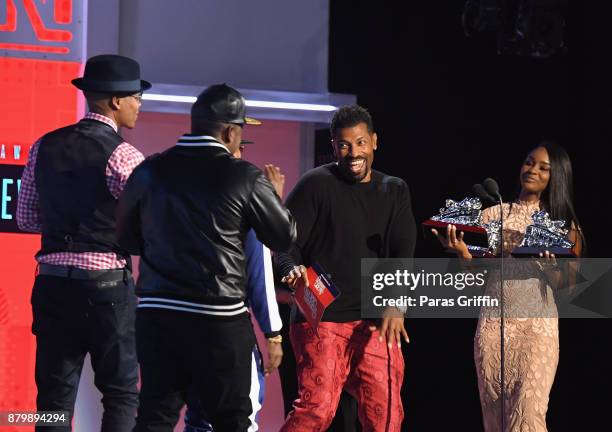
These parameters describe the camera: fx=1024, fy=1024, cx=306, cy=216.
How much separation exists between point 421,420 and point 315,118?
211 cm

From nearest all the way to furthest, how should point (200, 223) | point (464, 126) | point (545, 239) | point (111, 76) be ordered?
point (200, 223), point (111, 76), point (545, 239), point (464, 126)

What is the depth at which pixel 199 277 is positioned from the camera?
349cm

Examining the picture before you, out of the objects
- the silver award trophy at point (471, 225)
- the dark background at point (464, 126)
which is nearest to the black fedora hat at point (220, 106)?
the silver award trophy at point (471, 225)

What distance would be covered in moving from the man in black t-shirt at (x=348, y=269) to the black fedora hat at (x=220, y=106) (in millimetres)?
1114

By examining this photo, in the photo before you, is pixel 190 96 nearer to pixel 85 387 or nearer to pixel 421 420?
pixel 85 387

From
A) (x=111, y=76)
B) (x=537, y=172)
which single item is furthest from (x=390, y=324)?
(x=111, y=76)

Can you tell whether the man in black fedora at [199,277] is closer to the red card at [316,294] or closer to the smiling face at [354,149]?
the red card at [316,294]

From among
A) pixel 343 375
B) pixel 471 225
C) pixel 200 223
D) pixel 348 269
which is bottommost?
pixel 343 375

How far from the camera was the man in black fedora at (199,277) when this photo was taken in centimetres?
349

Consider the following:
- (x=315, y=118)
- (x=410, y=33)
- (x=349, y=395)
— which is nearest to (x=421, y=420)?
(x=349, y=395)

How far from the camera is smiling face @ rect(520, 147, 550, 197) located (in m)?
5.26

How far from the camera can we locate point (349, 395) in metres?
5.25

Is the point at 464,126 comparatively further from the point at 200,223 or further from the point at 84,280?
the point at 200,223

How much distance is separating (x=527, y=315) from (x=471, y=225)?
537 millimetres
